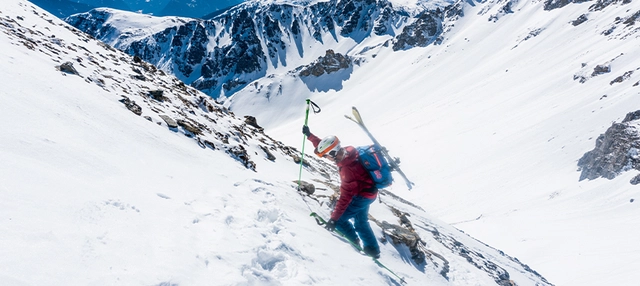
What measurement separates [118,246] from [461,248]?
12955mm

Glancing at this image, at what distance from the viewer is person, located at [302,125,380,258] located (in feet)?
23.6

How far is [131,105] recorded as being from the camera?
11.3 m

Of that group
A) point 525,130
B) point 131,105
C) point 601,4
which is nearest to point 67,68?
point 131,105

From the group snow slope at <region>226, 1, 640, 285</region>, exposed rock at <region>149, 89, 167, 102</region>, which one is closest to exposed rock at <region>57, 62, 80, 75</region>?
exposed rock at <region>149, 89, 167, 102</region>

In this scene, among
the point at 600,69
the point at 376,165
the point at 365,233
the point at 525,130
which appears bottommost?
the point at 525,130

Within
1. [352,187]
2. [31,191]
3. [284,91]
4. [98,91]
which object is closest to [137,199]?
[31,191]

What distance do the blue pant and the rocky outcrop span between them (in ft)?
125

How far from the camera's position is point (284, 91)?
485 feet

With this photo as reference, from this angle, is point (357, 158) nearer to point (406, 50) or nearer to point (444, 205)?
point (444, 205)

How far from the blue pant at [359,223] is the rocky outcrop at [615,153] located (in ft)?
125

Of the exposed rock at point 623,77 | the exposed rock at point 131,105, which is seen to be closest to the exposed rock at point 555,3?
the exposed rock at point 623,77

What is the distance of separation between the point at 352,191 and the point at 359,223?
868 mm

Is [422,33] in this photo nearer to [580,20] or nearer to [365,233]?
[580,20]

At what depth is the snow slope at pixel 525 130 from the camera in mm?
27203
